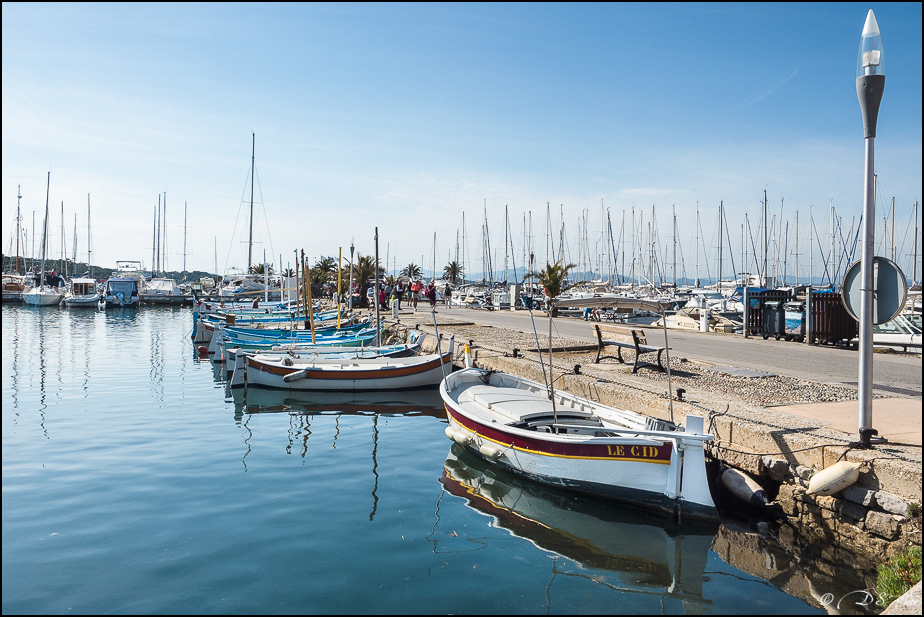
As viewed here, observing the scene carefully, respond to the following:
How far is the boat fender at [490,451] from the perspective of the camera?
31.7ft

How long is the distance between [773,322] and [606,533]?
13606 millimetres

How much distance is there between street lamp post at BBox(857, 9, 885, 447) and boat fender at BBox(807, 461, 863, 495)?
67 cm

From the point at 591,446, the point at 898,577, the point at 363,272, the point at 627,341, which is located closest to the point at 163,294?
the point at 363,272

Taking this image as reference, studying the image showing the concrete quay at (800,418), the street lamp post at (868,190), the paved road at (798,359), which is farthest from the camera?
the paved road at (798,359)

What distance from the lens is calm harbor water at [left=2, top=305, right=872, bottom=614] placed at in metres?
6.11

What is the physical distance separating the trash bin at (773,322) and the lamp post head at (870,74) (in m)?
12.3

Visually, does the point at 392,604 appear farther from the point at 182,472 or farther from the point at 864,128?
the point at 864,128

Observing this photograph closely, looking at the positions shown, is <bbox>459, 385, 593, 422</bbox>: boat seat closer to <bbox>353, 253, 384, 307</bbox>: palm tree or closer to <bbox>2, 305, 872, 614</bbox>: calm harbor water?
<bbox>2, 305, 872, 614</bbox>: calm harbor water

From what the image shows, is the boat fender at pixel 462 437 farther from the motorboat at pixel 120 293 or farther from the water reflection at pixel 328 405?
the motorboat at pixel 120 293

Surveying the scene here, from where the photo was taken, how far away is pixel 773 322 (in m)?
18.7

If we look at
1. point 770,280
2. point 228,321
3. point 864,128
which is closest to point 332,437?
point 864,128

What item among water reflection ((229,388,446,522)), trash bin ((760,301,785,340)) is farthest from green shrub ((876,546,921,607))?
trash bin ((760,301,785,340))

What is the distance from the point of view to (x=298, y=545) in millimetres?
7254

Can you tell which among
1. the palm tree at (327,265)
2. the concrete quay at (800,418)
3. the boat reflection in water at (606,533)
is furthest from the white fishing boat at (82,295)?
the boat reflection in water at (606,533)
